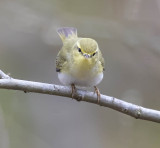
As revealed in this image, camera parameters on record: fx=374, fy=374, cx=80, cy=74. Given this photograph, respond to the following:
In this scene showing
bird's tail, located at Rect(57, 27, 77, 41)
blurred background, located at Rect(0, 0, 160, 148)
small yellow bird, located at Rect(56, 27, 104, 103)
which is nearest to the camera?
small yellow bird, located at Rect(56, 27, 104, 103)

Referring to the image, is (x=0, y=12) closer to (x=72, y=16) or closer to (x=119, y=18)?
(x=72, y=16)

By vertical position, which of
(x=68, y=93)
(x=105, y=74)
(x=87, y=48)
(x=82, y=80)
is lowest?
(x=68, y=93)

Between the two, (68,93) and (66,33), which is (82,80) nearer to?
(68,93)

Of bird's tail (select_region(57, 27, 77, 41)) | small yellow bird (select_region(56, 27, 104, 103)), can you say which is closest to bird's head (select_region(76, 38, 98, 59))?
small yellow bird (select_region(56, 27, 104, 103))

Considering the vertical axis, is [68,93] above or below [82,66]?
below

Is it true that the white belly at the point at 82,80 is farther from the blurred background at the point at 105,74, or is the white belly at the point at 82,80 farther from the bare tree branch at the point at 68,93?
the blurred background at the point at 105,74

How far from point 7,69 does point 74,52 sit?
2.23m

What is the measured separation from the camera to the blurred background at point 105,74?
185 inches

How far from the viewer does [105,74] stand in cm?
561

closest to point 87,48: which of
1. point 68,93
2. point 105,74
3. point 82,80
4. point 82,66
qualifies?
point 82,66

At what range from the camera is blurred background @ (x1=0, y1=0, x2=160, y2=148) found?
471 centimetres

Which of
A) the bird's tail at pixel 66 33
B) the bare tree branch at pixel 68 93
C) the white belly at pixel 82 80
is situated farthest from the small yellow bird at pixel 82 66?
the bird's tail at pixel 66 33

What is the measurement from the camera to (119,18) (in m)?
4.92

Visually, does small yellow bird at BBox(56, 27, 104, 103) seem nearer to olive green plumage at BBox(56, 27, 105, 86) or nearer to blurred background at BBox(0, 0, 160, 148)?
olive green plumage at BBox(56, 27, 105, 86)
